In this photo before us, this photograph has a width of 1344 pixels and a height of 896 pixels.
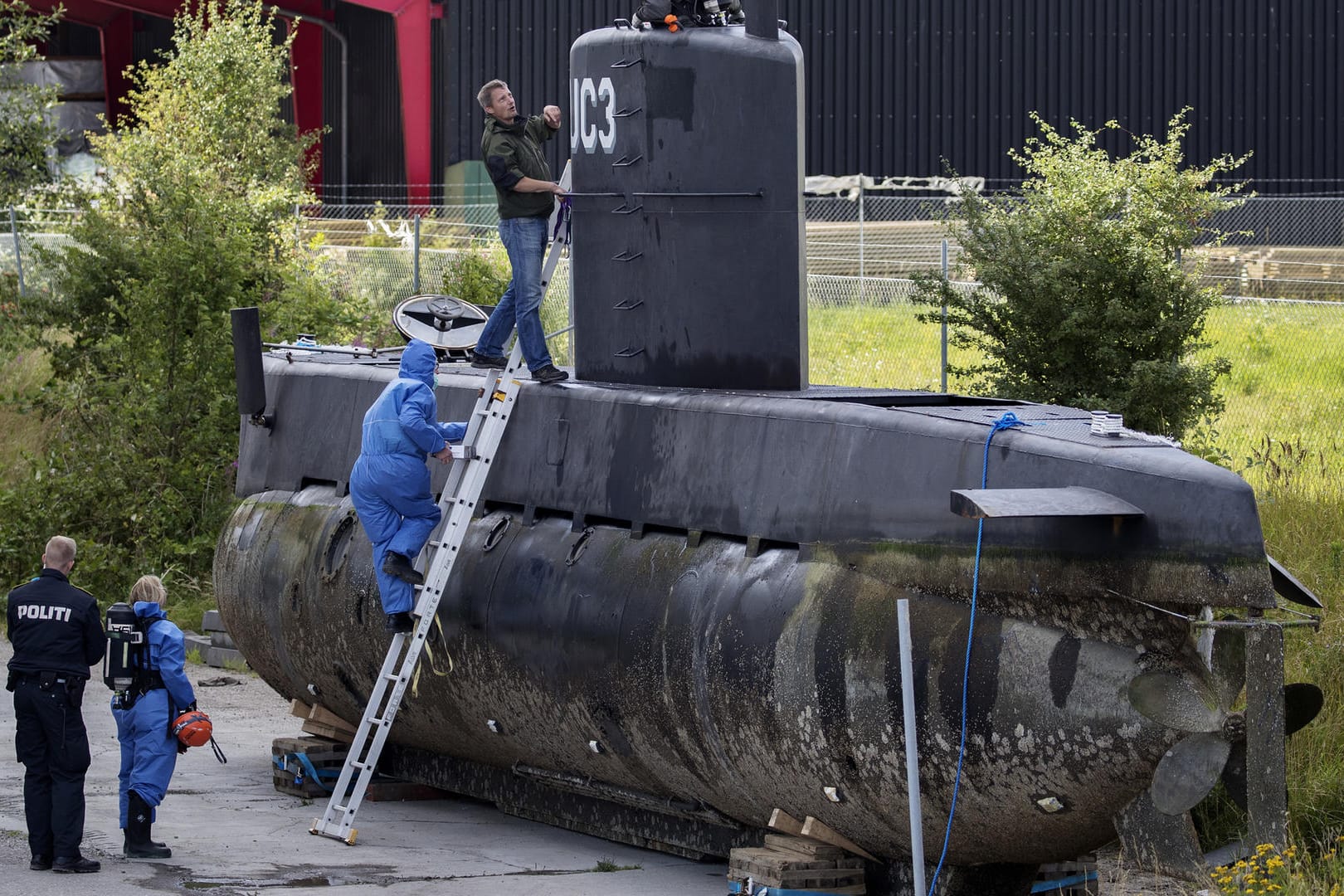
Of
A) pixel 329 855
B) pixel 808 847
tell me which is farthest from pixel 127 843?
pixel 808 847

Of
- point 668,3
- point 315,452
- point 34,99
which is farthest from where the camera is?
point 34,99

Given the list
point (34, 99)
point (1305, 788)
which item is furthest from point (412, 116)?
point (1305, 788)

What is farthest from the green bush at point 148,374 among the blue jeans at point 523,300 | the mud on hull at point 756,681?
the blue jeans at point 523,300

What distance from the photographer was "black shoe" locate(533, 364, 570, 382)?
10.4m

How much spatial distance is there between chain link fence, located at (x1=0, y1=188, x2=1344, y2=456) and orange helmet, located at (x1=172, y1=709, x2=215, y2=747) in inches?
186

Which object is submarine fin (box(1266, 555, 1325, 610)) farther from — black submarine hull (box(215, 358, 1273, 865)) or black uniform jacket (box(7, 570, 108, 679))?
black uniform jacket (box(7, 570, 108, 679))

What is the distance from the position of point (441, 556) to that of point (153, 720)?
1.75 m

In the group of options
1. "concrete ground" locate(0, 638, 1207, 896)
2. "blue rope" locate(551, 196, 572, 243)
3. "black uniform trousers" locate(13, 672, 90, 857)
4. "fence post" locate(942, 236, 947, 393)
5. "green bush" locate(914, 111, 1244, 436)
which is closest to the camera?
"concrete ground" locate(0, 638, 1207, 896)

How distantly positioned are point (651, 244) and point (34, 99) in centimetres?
2145

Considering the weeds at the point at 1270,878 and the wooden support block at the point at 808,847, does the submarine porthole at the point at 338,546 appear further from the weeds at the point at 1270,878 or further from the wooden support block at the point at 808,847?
the weeds at the point at 1270,878

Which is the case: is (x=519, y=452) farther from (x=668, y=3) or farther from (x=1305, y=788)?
(x=1305, y=788)

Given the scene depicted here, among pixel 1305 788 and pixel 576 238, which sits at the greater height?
pixel 576 238

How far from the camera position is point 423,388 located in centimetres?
1015

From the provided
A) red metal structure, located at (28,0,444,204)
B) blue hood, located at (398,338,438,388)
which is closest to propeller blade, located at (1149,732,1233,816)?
blue hood, located at (398,338,438,388)
